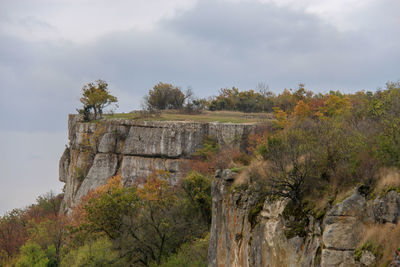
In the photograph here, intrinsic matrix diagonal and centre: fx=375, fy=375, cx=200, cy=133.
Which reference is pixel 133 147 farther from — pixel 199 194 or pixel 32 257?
pixel 32 257

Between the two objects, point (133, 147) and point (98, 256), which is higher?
point (133, 147)

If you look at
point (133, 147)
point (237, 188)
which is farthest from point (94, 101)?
point (237, 188)

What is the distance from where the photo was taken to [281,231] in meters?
14.2

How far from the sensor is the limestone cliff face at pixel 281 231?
36.4 feet

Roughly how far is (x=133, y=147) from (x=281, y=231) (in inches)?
1215

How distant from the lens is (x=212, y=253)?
827 inches

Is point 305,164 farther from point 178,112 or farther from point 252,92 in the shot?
point 252,92

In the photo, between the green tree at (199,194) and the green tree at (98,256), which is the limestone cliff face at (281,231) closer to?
the green tree at (98,256)

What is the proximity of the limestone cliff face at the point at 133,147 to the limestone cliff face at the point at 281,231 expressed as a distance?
1944cm

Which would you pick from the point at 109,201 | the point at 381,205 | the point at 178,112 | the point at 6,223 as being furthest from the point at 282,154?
the point at 6,223

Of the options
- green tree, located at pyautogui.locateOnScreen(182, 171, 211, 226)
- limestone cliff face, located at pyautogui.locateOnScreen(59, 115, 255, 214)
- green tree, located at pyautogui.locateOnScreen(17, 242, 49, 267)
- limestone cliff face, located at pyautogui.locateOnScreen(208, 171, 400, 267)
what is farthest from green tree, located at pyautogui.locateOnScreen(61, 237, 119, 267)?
limestone cliff face, located at pyautogui.locateOnScreen(59, 115, 255, 214)

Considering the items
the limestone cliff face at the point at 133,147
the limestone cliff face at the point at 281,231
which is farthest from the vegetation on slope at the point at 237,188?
the limestone cliff face at the point at 133,147

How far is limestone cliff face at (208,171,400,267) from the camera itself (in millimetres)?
11094

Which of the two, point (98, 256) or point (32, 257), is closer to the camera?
point (98, 256)
